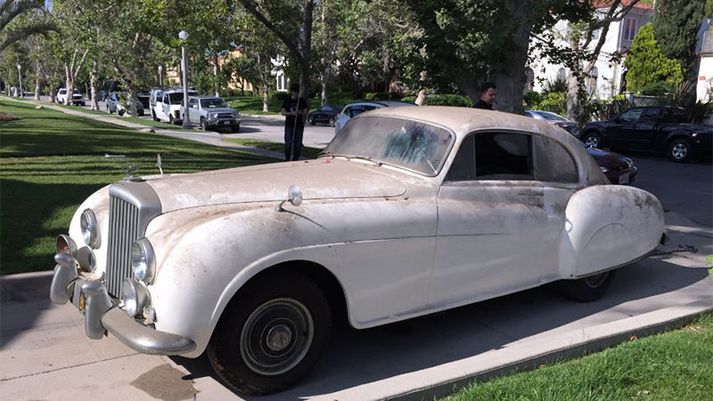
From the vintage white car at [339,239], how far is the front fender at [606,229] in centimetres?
2

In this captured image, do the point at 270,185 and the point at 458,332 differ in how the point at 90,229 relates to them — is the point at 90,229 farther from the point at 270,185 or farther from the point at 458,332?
the point at 458,332

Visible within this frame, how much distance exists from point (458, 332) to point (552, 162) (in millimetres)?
1626

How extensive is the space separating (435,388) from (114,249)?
209cm

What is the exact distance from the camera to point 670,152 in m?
19.2

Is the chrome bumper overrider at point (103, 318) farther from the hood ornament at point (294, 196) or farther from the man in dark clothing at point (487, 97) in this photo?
the man in dark clothing at point (487, 97)

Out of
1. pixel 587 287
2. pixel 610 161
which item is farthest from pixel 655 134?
pixel 587 287

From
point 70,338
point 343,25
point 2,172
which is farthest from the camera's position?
point 343,25

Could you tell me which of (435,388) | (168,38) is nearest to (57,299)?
(435,388)

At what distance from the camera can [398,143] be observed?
4.69 meters

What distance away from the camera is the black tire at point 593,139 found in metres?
21.2

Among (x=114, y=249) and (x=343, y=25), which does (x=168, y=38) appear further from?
(x=114, y=249)

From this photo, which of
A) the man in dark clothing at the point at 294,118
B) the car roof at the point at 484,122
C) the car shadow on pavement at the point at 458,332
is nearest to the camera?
the car shadow on pavement at the point at 458,332

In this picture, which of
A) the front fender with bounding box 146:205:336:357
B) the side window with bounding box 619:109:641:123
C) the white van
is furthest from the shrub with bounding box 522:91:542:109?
the front fender with bounding box 146:205:336:357

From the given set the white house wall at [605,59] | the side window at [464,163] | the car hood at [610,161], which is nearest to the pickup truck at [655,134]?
the car hood at [610,161]
